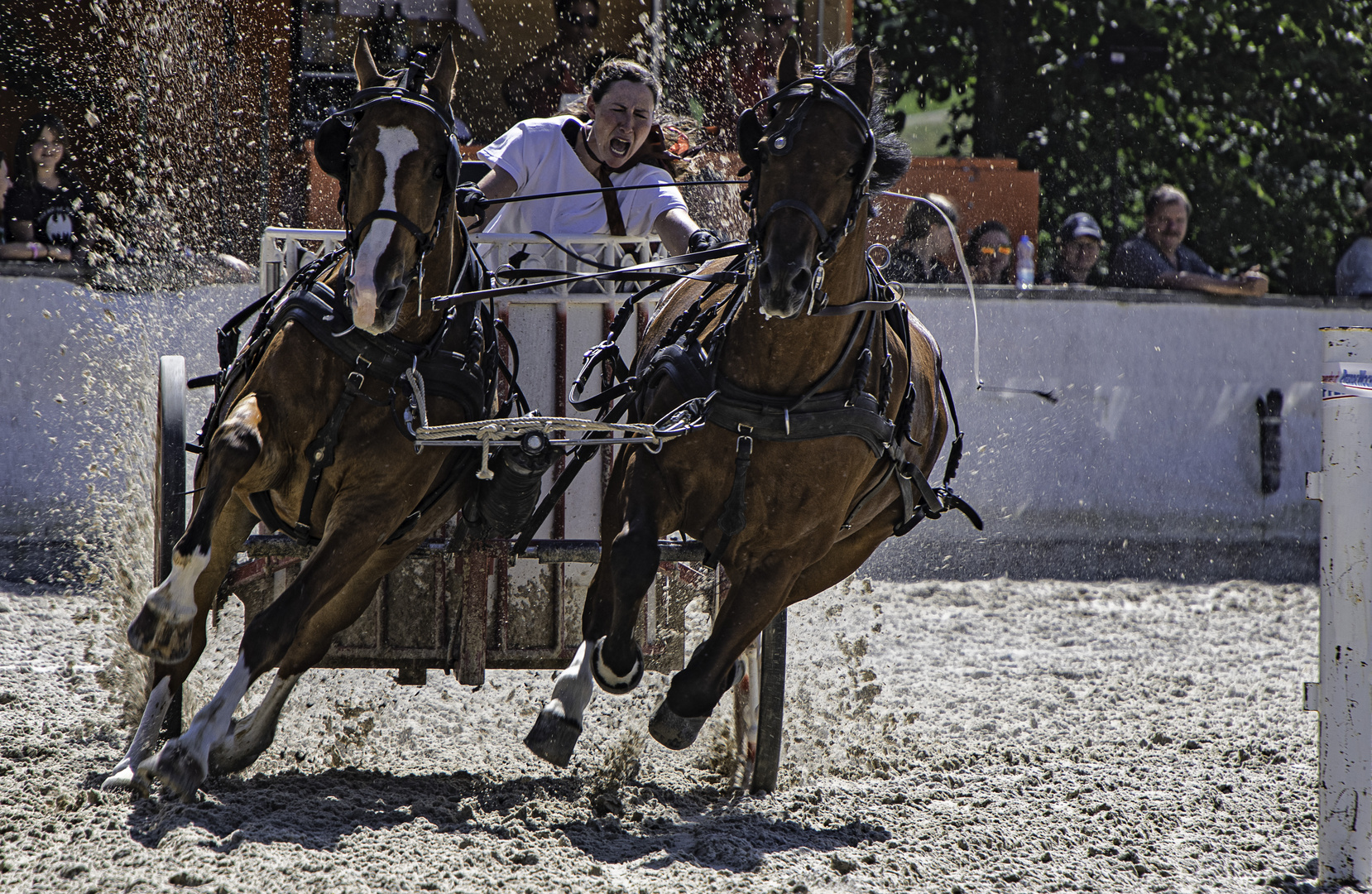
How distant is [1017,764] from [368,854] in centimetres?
225

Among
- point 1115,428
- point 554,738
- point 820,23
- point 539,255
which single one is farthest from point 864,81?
point 1115,428

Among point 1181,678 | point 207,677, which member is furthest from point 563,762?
point 1181,678

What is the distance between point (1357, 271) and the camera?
991cm

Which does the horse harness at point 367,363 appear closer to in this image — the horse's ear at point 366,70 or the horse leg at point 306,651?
the horse leg at point 306,651

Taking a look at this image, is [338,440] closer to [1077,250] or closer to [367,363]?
[367,363]

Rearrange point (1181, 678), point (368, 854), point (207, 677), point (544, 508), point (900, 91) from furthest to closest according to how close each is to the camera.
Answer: point (900, 91) → point (1181, 678) → point (207, 677) → point (544, 508) → point (368, 854)

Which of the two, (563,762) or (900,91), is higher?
(900,91)

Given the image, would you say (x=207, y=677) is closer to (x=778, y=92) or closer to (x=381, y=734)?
(x=381, y=734)

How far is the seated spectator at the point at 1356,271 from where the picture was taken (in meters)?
9.84

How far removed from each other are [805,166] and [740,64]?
523 centimetres

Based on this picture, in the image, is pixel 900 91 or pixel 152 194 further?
pixel 900 91

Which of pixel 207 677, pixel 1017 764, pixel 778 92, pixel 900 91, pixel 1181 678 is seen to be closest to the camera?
pixel 778 92

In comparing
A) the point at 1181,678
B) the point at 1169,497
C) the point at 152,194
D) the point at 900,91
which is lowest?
the point at 1181,678

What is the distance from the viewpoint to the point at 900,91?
12477 mm
